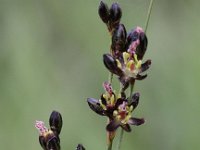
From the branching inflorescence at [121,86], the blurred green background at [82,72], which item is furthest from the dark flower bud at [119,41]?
the blurred green background at [82,72]

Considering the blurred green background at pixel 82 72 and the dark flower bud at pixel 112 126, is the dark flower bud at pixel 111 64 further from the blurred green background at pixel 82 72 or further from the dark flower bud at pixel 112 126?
the blurred green background at pixel 82 72

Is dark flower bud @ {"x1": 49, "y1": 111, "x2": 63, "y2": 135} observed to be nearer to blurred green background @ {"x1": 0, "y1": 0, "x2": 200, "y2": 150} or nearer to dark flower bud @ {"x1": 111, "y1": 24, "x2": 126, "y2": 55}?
dark flower bud @ {"x1": 111, "y1": 24, "x2": 126, "y2": 55}

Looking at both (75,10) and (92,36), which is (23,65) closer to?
(92,36)

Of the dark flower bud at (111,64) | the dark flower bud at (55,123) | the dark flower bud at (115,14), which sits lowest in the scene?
the dark flower bud at (55,123)

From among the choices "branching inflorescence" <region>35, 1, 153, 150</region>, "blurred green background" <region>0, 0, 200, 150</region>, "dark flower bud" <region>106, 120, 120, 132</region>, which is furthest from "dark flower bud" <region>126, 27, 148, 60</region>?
"blurred green background" <region>0, 0, 200, 150</region>

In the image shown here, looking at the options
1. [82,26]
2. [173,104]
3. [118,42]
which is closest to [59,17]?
[82,26]

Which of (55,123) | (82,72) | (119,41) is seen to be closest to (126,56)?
(119,41)

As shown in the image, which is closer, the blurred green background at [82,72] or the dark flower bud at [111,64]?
the dark flower bud at [111,64]
